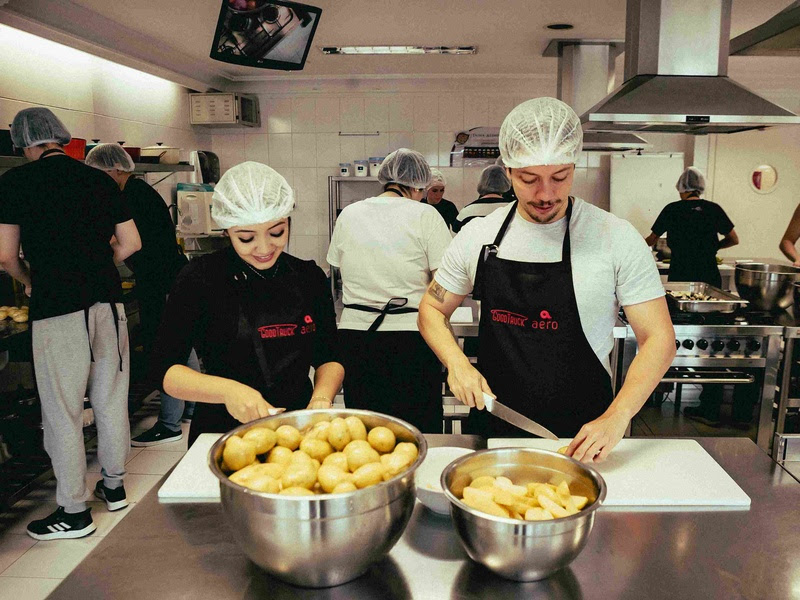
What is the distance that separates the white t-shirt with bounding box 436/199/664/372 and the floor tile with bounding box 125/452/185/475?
2.51 meters

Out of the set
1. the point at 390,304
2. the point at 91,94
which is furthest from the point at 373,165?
the point at 390,304

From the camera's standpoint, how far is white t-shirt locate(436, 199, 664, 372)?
179 centimetres

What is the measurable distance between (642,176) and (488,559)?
6515 mm

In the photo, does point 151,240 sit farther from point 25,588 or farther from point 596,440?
point 596,440

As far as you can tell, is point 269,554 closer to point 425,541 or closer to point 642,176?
point 425,541

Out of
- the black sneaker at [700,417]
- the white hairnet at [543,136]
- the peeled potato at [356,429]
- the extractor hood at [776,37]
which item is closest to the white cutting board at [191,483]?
the peeled potato at [356,429]

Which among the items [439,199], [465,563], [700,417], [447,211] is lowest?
[700,417]

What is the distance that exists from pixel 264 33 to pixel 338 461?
288 cm

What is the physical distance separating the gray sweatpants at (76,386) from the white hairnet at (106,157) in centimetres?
105

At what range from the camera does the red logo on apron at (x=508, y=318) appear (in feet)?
6.19

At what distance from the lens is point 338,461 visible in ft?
3.80

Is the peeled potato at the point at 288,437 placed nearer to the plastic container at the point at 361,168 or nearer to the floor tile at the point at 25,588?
the floor tile at the point at 25,588

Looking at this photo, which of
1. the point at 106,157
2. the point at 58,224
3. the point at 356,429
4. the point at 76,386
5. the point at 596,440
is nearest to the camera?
the point at 356,429

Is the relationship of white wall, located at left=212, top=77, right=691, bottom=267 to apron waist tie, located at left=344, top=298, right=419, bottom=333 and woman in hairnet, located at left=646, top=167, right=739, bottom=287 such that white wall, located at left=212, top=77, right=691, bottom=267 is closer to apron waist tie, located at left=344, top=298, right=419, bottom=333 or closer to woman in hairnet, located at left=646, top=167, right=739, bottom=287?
woman in hairnet, located at left=646, top=167, right=739, bottom=287
